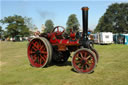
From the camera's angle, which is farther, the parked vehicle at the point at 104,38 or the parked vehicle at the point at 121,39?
the parked vehicle at the point at 121,39

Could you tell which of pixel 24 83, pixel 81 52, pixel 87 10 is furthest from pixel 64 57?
pixel 24 83

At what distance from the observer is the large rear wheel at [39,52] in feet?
20.5

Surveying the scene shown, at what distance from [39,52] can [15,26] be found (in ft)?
199

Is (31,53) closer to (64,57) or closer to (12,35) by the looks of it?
(64,57)

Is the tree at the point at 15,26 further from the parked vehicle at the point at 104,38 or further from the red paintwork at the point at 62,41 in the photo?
the red paintwork at the point at 62,41

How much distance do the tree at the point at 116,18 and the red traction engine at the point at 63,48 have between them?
41.2m

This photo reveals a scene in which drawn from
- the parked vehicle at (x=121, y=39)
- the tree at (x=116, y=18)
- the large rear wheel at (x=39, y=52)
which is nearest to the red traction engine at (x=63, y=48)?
the large rear wheel at (x=39, y=52)

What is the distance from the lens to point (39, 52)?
21.6ft

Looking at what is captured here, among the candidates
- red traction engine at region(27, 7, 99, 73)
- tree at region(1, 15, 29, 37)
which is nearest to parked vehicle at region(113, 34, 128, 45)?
red traction engine at region(27, 7, 99, 73)

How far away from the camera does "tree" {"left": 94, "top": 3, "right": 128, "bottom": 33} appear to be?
146 ft

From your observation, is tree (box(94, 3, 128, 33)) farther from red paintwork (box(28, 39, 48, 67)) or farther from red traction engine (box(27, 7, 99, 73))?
red paintwork (box(28, 39, 48, 67))

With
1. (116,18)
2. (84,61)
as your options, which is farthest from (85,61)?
(116,18)

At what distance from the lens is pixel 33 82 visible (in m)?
4.48

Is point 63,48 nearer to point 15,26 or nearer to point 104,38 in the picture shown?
point 104,38
